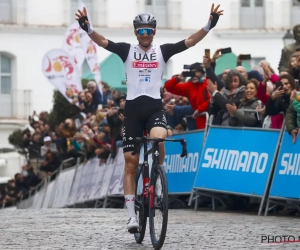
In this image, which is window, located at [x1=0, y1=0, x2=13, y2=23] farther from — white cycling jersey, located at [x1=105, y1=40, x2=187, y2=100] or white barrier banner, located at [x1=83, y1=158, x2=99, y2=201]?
white cycling jersey, located at [x1=105, y1=40, x2=187, y2=100]

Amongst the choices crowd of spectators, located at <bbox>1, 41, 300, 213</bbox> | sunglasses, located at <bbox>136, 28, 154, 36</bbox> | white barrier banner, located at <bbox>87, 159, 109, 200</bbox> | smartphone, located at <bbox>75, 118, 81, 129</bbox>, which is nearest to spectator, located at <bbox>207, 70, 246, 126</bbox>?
crowd of spectators, located at <bbox>1, 41, 300, 213</bbox>

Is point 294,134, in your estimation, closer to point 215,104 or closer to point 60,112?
point 215,104

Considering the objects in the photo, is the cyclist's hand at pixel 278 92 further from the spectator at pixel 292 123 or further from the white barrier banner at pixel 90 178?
the white barrier banner at pixel 90 178

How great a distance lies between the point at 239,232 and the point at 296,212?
10.3 feet

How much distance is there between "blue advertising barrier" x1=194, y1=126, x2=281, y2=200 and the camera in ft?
50.8

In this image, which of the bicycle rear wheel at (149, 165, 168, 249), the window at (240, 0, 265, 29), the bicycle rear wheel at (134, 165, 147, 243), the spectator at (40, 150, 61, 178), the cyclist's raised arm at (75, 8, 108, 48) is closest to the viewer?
the bicycle rear wheel at (149, 165, 168, 249)

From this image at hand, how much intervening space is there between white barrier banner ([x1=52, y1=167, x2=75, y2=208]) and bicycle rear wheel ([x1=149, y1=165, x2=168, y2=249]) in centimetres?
1249

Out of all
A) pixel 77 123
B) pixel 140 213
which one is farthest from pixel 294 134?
pixel 77 123

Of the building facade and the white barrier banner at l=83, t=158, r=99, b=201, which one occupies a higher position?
the building facade

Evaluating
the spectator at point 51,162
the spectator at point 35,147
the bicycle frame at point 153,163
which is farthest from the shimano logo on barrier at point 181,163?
the spectator at point 35,147

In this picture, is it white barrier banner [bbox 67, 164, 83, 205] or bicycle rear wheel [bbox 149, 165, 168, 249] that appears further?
white barrier banner [bbox 67, 164, 83, 205]

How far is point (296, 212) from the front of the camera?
1526 cm

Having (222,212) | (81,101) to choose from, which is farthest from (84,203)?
(222,212)

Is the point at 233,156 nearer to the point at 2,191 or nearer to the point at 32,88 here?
the point at 2,191
